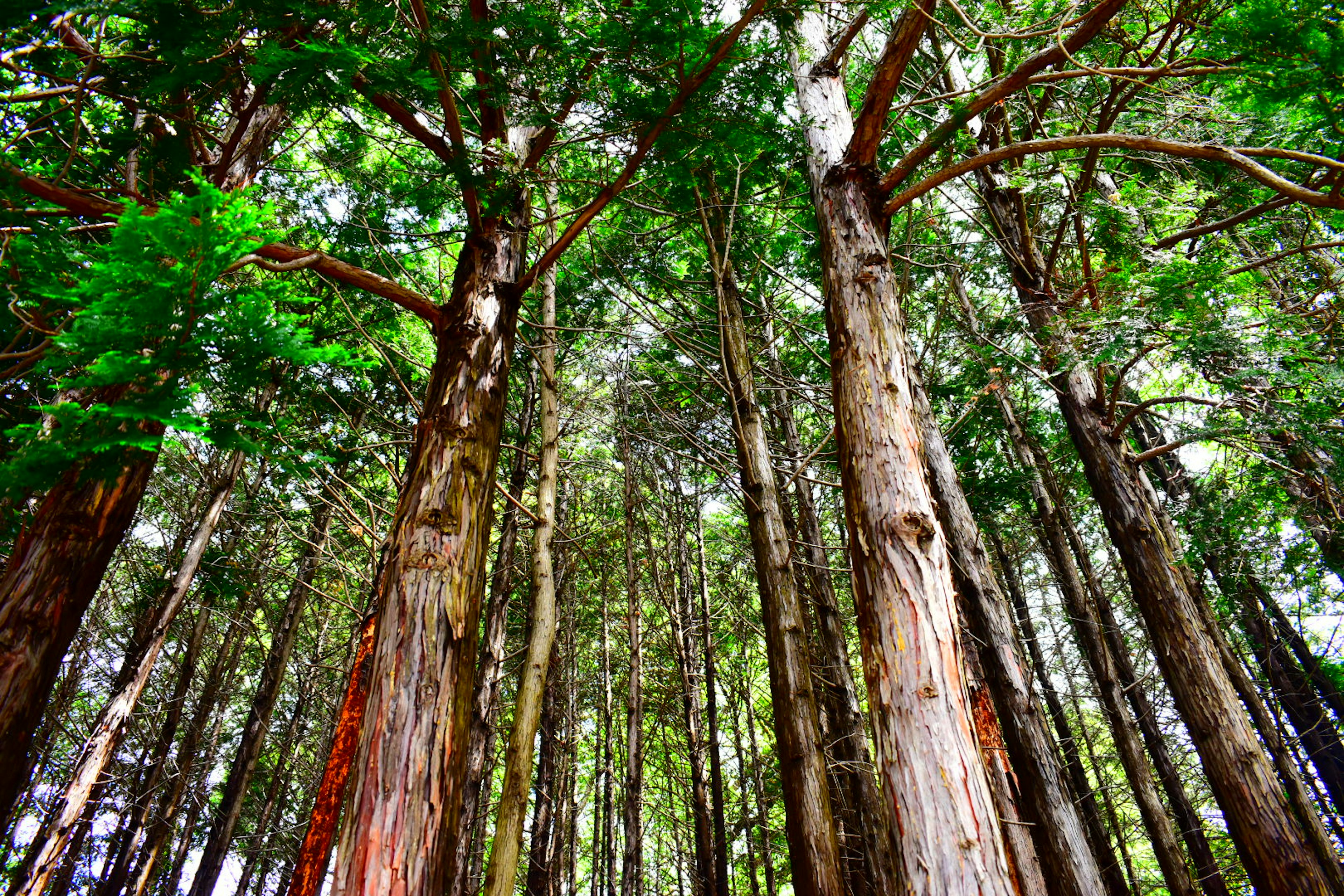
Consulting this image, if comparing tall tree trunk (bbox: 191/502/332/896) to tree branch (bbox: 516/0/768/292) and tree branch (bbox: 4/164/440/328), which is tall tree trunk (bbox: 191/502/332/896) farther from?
tree branch (bbox: 516/0/768/292)

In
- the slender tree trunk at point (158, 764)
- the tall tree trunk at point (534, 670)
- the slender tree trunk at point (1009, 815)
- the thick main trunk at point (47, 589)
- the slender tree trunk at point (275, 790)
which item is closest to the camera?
the thick main trunk at point (47, 589)

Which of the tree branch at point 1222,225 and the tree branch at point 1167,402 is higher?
the tree branch at point 1222,225

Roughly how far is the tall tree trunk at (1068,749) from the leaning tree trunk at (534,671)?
878cm

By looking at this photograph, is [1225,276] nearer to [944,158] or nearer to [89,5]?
[944,158]

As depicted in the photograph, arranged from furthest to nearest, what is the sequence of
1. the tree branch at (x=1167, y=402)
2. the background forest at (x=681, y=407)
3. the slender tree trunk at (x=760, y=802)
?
the slender tree trunk at (x=760, y=802), the tree branch at (x=1167, y=402), the background forest at (x=681, y=407)

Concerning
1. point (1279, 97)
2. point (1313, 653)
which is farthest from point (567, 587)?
point (1313, 653)

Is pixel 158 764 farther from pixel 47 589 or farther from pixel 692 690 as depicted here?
pixel 692 690

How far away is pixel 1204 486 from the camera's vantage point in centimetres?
851

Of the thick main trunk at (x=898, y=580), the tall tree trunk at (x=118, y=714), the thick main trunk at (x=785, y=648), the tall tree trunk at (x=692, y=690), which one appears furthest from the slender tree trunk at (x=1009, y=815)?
the tall tree trunk at (x=118, y=714)

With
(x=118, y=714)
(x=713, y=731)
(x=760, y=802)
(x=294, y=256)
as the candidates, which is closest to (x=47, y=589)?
(x=294, y=256)

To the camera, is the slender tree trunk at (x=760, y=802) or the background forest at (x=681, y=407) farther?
the slender tree trunk at (x=760, y=802)

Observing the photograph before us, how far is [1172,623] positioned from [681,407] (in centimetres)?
578

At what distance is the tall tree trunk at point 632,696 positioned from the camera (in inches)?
312

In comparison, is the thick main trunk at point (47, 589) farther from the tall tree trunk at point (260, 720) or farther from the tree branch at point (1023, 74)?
the tall tree trunk at point (260, 720)
